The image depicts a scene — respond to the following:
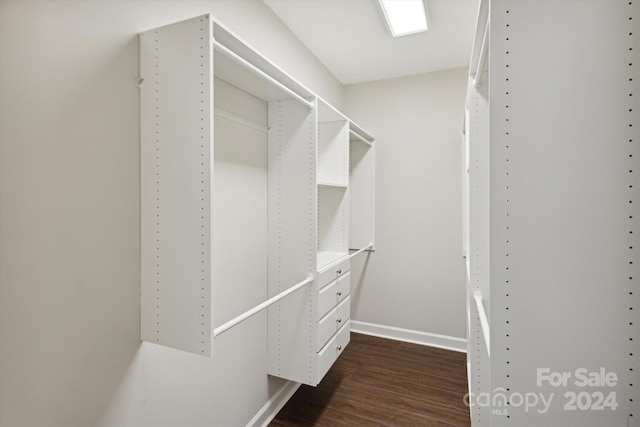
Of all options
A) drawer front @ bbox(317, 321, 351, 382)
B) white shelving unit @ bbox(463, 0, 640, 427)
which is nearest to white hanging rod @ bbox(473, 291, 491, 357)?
white shelving unit @ bbox(463, 0, 640, 427)

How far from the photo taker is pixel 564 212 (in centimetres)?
78

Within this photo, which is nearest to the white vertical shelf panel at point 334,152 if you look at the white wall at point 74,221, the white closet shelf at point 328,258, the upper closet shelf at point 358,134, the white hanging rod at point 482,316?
the upper closet shelf at point 358,134

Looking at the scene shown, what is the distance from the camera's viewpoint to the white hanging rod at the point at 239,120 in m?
1.61

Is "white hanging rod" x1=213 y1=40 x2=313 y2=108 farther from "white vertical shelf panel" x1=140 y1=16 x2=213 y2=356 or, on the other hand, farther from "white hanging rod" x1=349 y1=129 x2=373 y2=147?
"white hanging rod" x1=349 y1=129 x2=373 y2=147

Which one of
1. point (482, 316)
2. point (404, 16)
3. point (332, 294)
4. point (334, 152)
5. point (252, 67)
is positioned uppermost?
point (404, 16)

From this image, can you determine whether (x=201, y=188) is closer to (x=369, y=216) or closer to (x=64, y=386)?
(x=64, y=386)

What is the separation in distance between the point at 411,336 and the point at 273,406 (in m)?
1.68

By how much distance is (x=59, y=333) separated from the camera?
954 mm

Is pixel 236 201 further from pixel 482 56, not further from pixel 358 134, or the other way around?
pixel 358 134

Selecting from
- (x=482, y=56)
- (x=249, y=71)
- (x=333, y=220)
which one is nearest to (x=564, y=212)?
(x=482, y=56)

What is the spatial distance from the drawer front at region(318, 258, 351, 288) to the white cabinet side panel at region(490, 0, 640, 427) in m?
1.21

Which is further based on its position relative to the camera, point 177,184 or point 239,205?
point 239,205

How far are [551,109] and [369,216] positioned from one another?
98.7 inches

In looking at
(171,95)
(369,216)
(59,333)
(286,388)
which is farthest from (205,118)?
(369,216)
